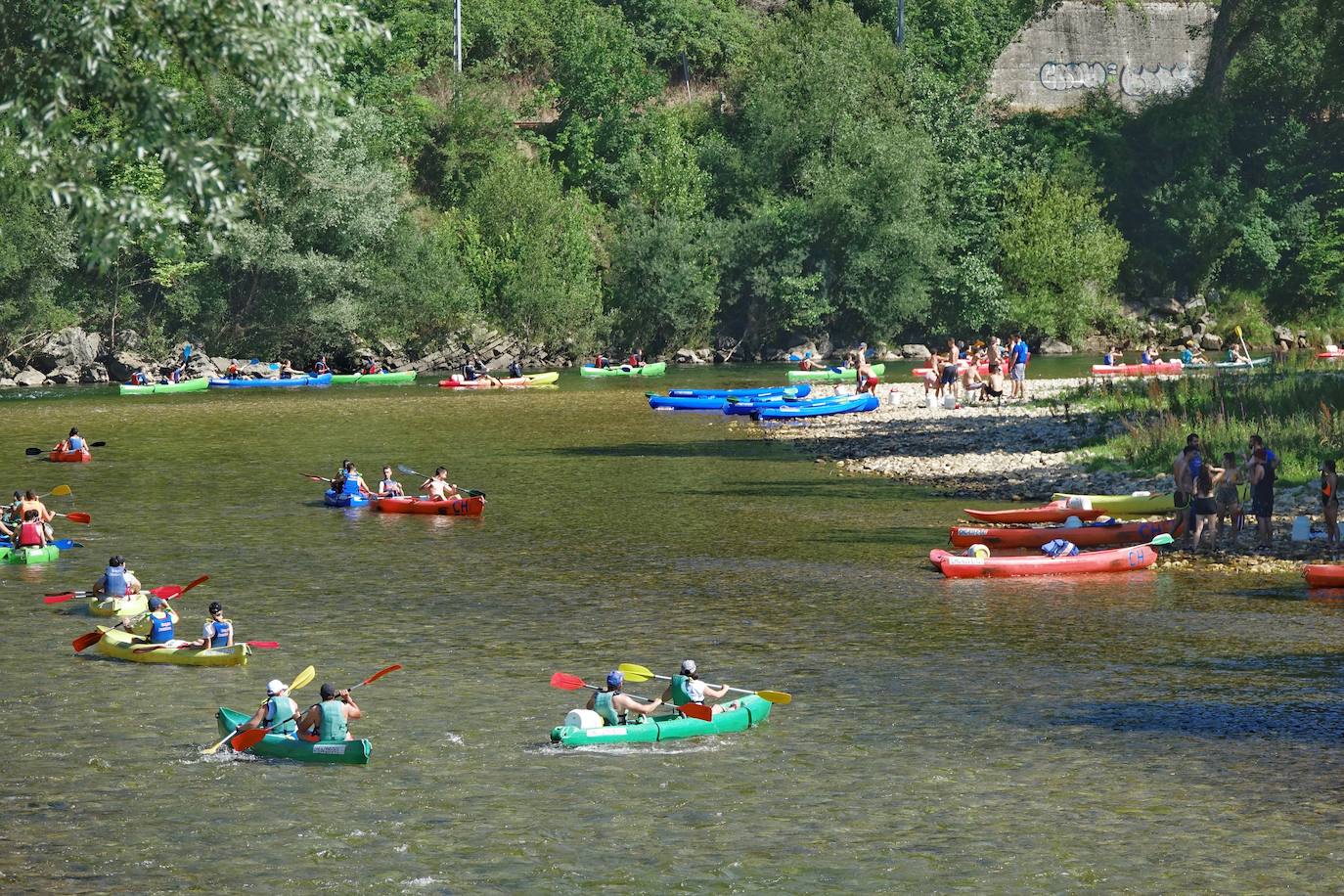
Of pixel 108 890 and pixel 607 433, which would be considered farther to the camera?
pixel 607 433

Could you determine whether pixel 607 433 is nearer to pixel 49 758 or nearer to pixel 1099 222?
pixel 49 758

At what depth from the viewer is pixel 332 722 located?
779 inches

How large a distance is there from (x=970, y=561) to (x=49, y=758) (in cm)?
1738

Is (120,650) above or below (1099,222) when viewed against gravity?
below

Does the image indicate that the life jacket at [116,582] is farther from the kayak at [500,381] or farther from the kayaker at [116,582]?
the kayak at [500,381]

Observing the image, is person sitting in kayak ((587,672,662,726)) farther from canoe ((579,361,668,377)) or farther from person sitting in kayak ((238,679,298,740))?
canoe ((579,361,668,377))

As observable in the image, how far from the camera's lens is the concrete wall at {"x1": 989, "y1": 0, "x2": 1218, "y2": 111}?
4513 inches

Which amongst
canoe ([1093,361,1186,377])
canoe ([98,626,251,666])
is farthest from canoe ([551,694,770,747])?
canoe ([1093,361,1186,377])

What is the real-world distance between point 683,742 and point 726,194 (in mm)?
85437

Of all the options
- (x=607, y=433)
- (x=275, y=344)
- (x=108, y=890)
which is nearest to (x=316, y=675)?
(x=108, y=890)

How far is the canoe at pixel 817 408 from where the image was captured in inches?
2478

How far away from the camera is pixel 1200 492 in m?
32.5

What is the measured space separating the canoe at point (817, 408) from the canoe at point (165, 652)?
130 ft

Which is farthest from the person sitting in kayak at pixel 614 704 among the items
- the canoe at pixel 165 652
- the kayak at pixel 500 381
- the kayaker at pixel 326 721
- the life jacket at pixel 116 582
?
the kayak at pixel 500 381
